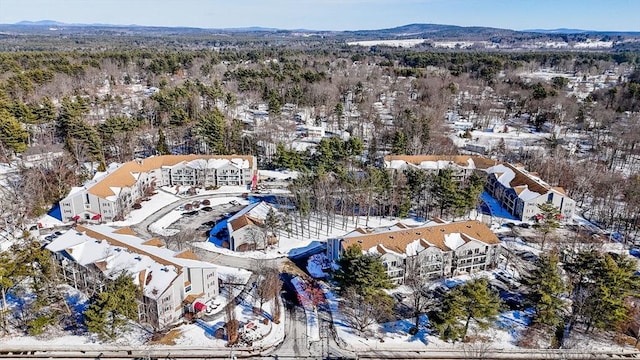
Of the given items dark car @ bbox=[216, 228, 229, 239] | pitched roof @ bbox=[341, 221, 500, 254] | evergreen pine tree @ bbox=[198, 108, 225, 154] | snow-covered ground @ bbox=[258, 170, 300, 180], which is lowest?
dark car @ bbox=[216, 228, 229, 239]

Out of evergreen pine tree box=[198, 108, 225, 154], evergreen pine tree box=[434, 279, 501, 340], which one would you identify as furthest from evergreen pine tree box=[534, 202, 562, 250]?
evergreen pine tree box=[198, 108, 225, 154]

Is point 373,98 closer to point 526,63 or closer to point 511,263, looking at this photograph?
point 511,263

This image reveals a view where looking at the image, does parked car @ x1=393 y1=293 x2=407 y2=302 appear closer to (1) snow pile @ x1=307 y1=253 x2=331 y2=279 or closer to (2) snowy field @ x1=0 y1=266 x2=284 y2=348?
(1) snow pile @ x1=307 y1=253 x2=331 y2=279

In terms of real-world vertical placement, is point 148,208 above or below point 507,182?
below

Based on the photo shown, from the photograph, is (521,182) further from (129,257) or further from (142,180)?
(142,180)

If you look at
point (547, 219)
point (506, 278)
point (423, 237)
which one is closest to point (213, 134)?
point (423, 237)

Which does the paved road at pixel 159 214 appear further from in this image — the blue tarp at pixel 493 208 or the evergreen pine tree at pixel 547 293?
the evergreen pine tree at pixel 547 293

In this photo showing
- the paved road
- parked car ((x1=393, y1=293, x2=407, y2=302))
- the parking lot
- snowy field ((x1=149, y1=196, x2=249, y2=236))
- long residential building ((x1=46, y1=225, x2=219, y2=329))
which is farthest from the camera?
the parking lot
